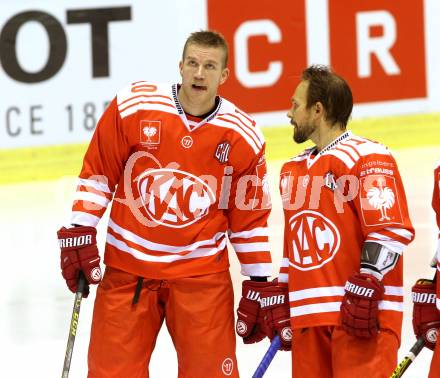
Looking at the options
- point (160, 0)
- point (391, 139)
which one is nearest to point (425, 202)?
point (391, 139)

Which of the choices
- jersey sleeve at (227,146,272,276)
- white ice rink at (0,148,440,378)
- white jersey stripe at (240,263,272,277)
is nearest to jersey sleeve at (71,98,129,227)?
jersey sleeve at (227,146,272,276)

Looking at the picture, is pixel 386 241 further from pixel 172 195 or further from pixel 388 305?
pixel 172 195

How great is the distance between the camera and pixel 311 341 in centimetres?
372

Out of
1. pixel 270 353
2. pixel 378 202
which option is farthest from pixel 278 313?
pixel 378 202

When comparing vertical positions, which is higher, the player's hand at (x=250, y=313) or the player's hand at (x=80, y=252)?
the player's hand at (x=80, y=252)

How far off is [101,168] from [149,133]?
0.19 meters

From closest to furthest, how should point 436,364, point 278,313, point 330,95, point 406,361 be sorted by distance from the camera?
point 436,364
point 406,361
point 330,95
point 278,313

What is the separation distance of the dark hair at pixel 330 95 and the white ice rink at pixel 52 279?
1.38 metres

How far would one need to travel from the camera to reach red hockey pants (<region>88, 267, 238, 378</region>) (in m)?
4.00

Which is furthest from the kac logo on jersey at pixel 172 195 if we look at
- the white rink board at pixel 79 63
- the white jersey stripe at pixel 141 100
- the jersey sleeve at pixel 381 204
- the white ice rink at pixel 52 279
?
the white rink board at pixel 79 63

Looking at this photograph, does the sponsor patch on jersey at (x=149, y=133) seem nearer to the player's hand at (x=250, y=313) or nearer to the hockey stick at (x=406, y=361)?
the player's hand at (x=250, y=313)

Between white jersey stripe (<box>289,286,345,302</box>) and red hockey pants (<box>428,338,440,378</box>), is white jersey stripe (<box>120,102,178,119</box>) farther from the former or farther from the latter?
red hockey pants (<box>428,338,440,378</box>)

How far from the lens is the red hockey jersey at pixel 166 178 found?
3998 mm

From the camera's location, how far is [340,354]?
363cm
